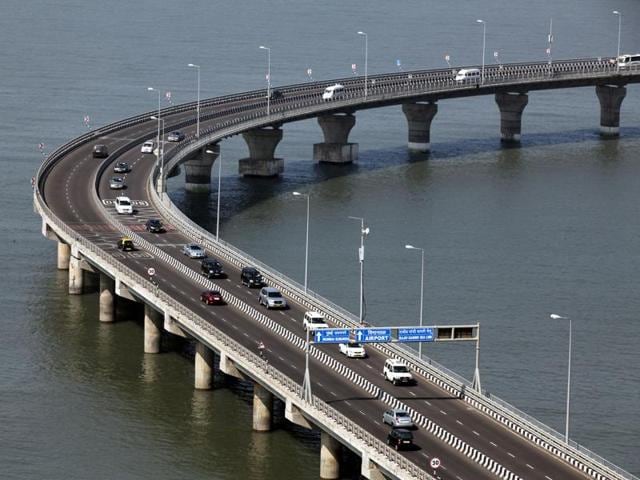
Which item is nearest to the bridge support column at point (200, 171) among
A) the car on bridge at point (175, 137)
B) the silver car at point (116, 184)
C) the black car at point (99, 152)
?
the car on bridge at point (175, 137)

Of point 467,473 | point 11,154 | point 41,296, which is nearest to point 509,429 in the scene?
point 467,473

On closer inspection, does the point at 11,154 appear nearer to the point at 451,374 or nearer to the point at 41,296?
the point at 41,296

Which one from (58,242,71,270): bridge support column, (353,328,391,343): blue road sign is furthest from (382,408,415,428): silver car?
(58,242,71,270): bridge support column

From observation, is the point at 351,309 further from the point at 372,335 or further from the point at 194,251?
the point at 372,335

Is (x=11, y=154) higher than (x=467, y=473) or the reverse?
higher

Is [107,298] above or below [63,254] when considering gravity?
below

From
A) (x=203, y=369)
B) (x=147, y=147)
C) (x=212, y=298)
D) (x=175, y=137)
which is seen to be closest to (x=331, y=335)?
(x=203, y=369)

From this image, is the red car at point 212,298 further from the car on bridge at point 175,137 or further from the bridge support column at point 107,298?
the car on bridge at point 175,137

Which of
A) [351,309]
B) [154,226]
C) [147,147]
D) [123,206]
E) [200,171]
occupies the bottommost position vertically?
[351,309]
